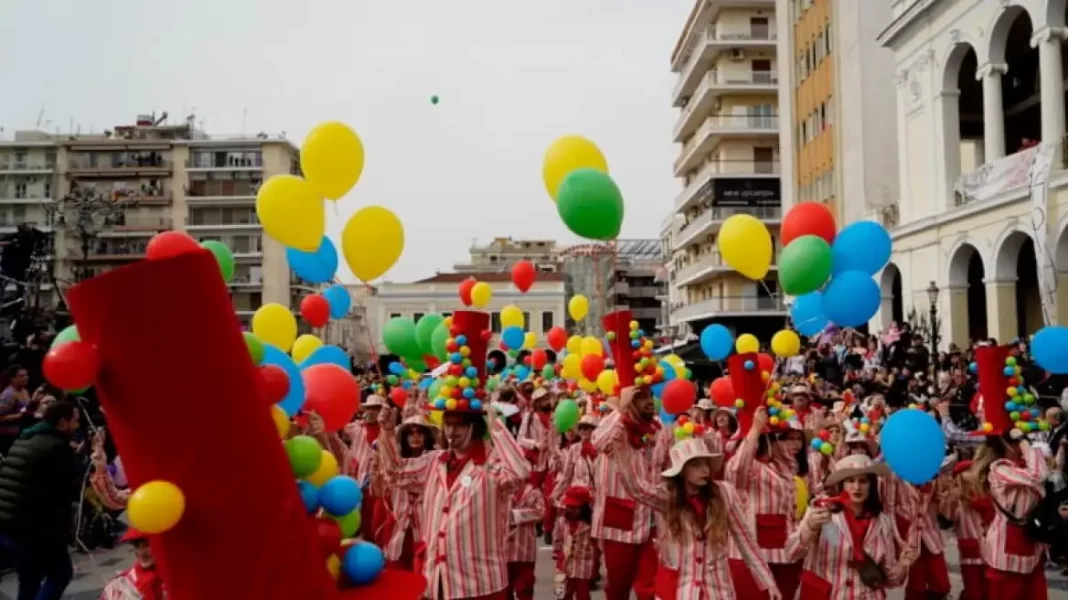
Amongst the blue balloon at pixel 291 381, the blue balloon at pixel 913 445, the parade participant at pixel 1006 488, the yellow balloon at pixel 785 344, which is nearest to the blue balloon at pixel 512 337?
the yellow balloon at pixel 785 344

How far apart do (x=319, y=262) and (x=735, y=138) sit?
156 feet

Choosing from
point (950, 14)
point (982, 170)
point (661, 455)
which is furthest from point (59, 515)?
point (950, 14)

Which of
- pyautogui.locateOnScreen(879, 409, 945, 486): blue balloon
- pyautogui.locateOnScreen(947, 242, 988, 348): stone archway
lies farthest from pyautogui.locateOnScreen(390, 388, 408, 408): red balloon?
pyautogui.locateOnScreen(947, 242, 988, 348): stone archway

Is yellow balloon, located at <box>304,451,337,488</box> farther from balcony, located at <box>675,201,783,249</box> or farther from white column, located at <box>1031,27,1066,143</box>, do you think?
balcony, located at <box>675,201,783,249</box>

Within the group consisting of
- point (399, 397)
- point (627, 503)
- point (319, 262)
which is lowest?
point (627, 503)

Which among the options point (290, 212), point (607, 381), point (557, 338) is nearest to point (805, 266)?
point (607, 381)

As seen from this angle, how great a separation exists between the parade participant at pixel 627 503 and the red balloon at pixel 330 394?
284cm

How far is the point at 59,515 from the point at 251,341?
17.0ft

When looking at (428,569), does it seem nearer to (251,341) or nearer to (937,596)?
(251,341)

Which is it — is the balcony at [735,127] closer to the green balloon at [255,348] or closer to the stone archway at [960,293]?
the stone archway at [960,293]

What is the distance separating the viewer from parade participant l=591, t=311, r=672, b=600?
6.83m

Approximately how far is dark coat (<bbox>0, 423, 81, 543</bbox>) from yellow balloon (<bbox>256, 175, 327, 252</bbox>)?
3.70 m

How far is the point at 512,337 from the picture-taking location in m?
12.8

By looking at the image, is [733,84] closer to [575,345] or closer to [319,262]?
[575,345]
